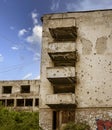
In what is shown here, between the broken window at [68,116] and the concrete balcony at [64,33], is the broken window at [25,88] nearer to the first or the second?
the concrete balcony at [64,33]

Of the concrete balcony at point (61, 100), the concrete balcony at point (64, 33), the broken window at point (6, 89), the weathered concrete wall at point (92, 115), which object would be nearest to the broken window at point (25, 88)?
the broken window at point (6, 89)

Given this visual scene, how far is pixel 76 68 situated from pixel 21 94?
2561cm

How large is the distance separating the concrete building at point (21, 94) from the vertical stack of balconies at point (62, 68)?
22.5m

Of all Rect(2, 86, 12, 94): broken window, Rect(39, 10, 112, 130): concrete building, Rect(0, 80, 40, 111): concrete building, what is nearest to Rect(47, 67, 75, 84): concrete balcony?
Rect(39, 10, 112, 130): concrete building

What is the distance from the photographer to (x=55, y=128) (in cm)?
3831

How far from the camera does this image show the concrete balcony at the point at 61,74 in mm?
37812

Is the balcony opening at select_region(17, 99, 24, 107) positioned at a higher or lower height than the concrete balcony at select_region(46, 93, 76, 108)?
higher

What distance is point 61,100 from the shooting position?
37344 mm

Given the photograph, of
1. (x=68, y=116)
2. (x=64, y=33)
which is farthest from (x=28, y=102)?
(x=68, y=116)

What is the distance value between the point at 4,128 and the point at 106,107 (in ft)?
32.5

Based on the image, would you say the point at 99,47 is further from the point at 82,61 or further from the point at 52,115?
the point at 52,115

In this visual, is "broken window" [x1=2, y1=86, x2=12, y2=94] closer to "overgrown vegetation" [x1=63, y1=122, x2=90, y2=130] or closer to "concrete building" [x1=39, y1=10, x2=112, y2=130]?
"concrete building" [x1=39, y1=10, x2=112, y2=130]

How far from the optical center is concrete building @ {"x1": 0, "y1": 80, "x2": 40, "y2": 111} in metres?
62.1

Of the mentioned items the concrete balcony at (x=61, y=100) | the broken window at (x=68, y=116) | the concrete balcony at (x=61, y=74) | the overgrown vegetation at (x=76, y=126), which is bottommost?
the overgrown vegetation at (x=76, y=126)
